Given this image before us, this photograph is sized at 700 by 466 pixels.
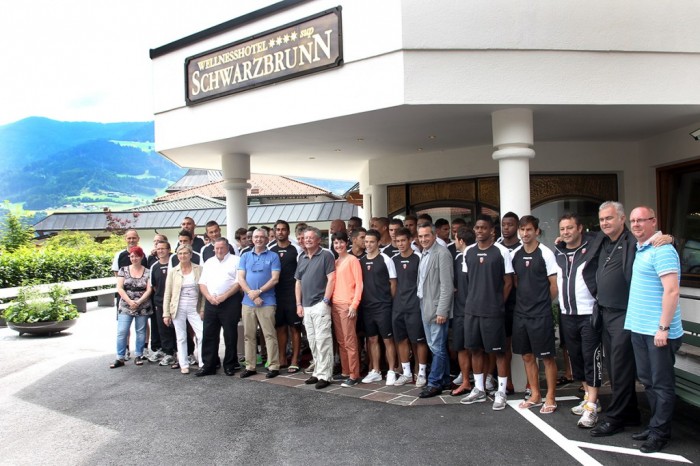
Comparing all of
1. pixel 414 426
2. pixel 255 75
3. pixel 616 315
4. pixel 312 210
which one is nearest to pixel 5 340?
pixel 255 75

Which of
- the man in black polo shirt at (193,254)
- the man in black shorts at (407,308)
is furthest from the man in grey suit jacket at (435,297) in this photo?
the man in black polo shirt at (193,254)

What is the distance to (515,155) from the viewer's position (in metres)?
7.00

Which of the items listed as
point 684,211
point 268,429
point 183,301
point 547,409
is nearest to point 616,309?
point 547,409

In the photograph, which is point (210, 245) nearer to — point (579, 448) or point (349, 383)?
point (349, 383)

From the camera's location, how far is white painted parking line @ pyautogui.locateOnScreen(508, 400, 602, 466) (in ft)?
15.0

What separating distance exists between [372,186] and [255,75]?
474 cm

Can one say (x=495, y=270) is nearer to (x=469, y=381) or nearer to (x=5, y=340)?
(x=469, y=381)

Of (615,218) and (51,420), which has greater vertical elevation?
(615,218)

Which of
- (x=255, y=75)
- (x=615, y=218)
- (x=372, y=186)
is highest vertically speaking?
(x=255, y=75)

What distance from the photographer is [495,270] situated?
5938mm

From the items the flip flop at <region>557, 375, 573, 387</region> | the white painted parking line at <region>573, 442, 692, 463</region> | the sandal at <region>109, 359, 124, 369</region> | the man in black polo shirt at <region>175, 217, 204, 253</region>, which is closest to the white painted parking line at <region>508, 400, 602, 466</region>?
the white painted parking line at <region>573, 442, 692, 463</region>

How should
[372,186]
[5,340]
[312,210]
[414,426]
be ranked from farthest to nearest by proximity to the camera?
[312,210], [372,186], [5,340], [414,426]

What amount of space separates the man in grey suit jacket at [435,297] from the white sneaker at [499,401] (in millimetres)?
745

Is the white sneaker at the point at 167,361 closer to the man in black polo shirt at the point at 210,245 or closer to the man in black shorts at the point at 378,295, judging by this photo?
the man in black polo shirt at the point at 210,245
